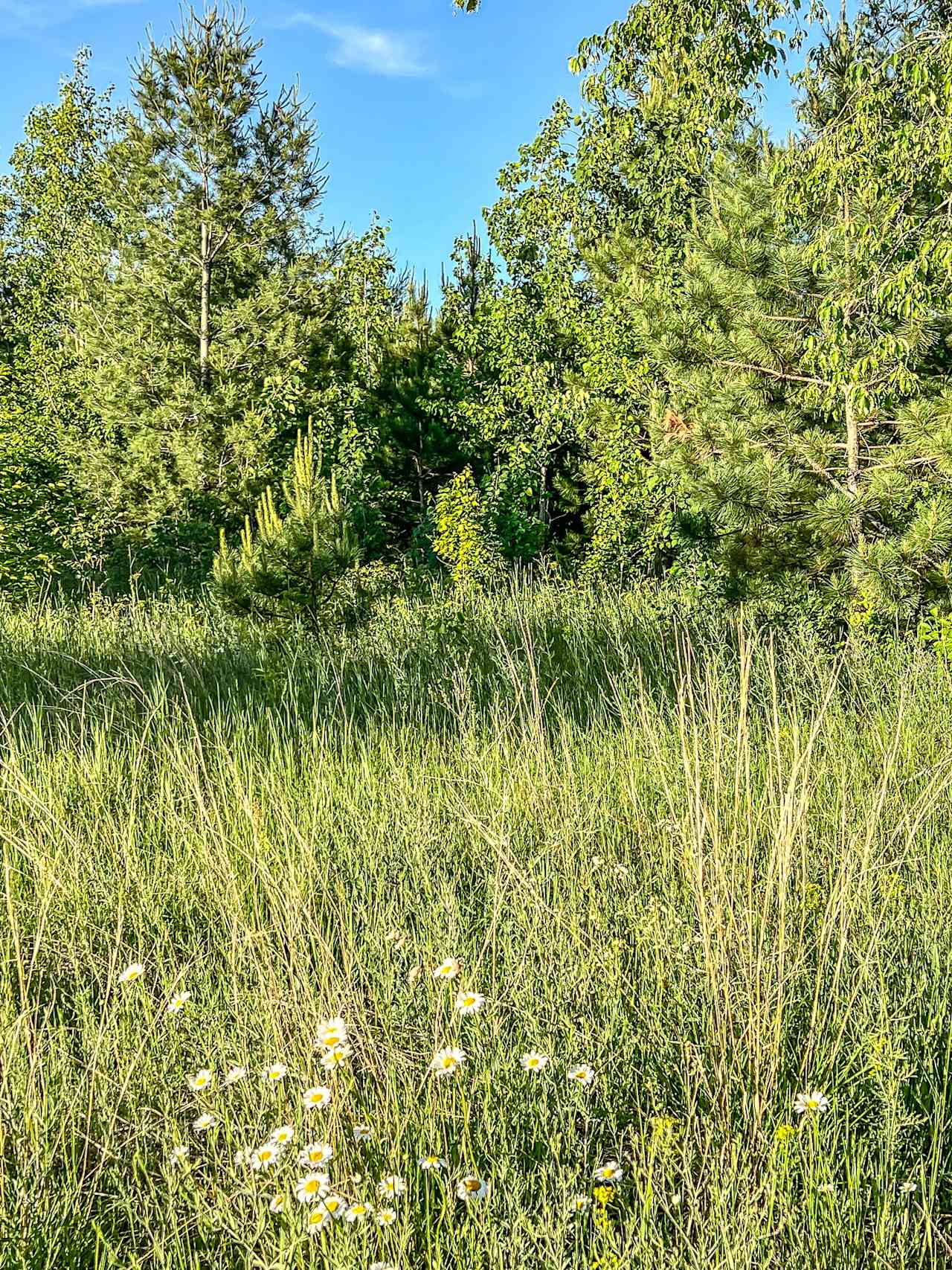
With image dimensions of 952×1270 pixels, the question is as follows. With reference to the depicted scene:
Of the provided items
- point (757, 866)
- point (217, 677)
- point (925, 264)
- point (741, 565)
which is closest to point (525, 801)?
point (757, 866)

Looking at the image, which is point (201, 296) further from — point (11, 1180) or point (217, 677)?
point (11, 1180)

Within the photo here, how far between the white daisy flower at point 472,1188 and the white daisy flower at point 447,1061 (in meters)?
0.22

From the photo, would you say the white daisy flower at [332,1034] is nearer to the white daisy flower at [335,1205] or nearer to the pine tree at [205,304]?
the white daisy flower at [335,1205]

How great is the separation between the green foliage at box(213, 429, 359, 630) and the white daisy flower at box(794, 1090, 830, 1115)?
6.01 metres

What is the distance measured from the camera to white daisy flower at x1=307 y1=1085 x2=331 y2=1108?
71.0 inches

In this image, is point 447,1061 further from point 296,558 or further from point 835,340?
point 296,558

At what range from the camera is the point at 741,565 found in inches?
291

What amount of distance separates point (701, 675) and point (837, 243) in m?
3.16

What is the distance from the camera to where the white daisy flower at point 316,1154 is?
64.5 inches

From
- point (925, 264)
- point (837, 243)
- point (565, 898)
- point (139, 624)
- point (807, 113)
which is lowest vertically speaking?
point (565, 898)

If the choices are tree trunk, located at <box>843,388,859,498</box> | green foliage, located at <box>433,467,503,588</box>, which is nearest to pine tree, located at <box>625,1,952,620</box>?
tree trunk, located at <box>843,388,859,498</box>

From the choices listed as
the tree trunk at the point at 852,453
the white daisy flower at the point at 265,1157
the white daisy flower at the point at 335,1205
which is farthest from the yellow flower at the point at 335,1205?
the tree trunk at the point at 852,453

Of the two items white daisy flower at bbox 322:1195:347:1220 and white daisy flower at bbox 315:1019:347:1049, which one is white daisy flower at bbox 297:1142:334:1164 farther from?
white daisy flower at bbox 315:1019:347:1049

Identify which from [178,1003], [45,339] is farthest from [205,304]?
[178,1003]
